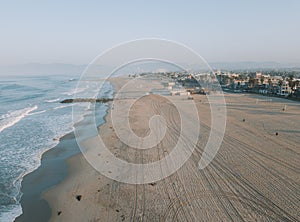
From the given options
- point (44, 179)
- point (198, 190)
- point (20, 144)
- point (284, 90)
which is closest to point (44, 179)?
point (44, 179)

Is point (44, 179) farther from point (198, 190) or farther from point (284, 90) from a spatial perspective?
point (284, 90)

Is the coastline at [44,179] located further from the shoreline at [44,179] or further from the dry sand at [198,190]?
the dry sand at [198,190]

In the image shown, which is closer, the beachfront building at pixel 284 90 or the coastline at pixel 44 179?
the coastline at pixel 44 179

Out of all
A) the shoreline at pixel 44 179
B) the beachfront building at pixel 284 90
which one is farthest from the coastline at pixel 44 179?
the beachfront building at pixel 284 90

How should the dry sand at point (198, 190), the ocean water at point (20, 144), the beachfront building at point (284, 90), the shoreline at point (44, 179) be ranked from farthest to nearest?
the beachfront building at point (284, 90), the ocean water at point (20, 144), the shoreline at point (44, 179), the dry sand at point (198, 190)

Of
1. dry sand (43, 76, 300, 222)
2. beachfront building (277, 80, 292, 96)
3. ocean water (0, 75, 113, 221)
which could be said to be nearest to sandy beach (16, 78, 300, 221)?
dry sand (43, 76, 300, 222)

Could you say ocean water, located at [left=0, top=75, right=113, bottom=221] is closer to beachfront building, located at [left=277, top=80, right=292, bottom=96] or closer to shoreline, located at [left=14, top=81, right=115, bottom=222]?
shoreline, located at [left=14, top=81, right=115, bottom=222]

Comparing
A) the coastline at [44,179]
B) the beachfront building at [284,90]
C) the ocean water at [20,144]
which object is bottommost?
the coastline at [44,179]

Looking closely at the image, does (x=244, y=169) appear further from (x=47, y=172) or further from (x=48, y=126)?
(x=48, y=126)
